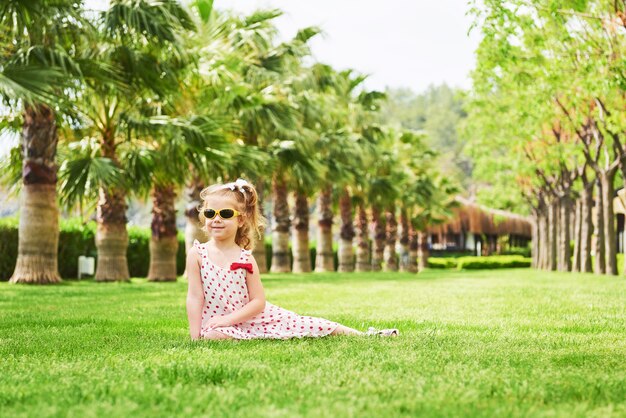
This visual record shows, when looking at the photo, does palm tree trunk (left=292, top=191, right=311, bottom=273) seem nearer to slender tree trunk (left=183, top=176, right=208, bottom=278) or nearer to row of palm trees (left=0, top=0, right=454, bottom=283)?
row of palm trees (left=0, top=0, right=454, bottom=283)

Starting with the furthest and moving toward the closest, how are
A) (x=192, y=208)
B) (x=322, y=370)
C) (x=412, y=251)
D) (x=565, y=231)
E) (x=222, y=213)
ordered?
(x=412, y=251) → (x=565, y=231) → (x=192, y=208) → (x=222, y=213) → (x=322, y=370)

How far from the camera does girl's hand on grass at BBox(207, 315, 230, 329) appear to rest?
6.38 m

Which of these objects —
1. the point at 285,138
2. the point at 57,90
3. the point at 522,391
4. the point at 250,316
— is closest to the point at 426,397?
the point at 522,391

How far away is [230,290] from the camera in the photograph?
647 centimetres

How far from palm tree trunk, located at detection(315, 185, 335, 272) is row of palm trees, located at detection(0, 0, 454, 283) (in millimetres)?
4509

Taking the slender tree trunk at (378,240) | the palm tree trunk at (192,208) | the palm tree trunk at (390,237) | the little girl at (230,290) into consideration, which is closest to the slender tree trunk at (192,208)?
the palm tree trunk at (192,208)

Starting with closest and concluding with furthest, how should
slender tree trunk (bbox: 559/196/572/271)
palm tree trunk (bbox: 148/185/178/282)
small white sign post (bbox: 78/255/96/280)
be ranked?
palm tree trunk (bbox: 148/185/178/282) → small white sign post (bbox: 78/255/96/280) → slender tree trunk (bbox: 559/196/572/271)

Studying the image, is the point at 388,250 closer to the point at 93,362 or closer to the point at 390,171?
the point at 390,171

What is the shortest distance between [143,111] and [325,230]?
1581 centimetres

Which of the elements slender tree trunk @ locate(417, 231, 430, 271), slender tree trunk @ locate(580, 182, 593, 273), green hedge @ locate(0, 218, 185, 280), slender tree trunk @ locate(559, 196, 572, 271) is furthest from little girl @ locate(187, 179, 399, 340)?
slender tree trunk @ locate(417, 231, 430, 271)

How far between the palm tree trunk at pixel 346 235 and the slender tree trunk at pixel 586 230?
9298mm

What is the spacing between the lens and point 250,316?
6422mm

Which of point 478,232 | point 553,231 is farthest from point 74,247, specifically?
point 478,232

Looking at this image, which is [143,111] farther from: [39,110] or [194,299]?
[194,299]
